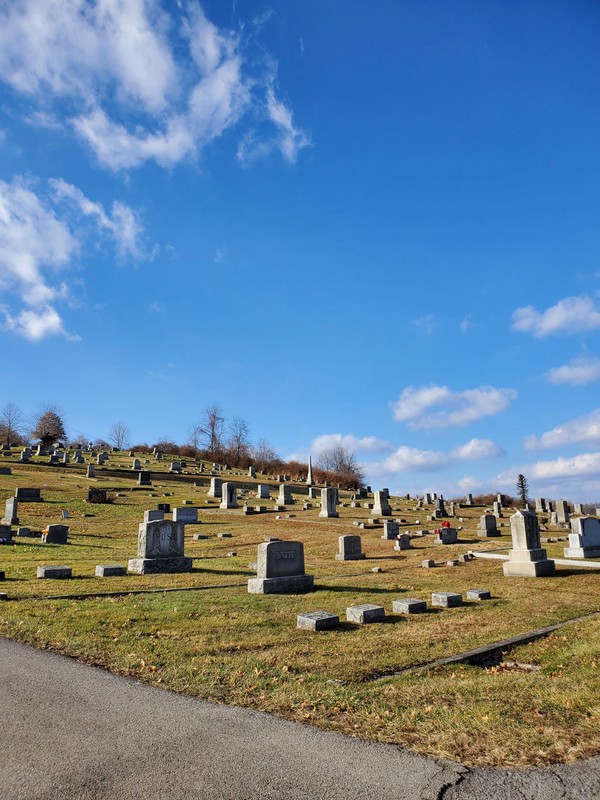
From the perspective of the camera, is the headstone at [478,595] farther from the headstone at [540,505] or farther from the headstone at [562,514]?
the headstone at [540,505]

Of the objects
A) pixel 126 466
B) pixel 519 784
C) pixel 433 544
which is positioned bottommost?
pixel 519 784

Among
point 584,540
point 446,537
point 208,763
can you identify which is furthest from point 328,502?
point 208,763

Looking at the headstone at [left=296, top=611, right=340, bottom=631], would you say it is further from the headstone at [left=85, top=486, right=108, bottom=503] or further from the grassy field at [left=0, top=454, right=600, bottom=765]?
the headstone at [left=85, top=486, right=108, bottom=503]

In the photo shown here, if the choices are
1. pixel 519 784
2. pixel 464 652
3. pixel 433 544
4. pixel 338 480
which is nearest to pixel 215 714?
pixel 519 784

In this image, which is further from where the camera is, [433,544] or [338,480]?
[338,480]

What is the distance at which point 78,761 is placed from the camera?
12.7 feet

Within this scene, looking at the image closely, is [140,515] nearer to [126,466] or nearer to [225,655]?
[225,655]

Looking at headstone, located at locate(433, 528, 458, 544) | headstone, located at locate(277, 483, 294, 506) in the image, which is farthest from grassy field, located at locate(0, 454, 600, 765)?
headstone, located at locate(277, 483, 294, 506)

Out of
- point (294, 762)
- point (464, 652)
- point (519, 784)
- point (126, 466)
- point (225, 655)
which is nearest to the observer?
point (519, 784)

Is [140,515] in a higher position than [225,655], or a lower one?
higher

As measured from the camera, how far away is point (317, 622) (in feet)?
27.9

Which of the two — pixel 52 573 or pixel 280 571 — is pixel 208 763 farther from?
pixel 52 573

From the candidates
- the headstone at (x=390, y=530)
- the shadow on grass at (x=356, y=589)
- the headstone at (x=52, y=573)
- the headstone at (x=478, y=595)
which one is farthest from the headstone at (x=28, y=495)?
Result: the headstone at (x=478, y=595)

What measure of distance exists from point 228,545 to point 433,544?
29.3ft
